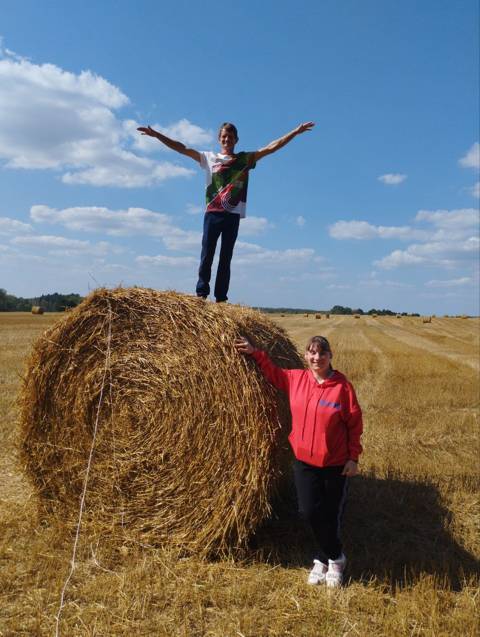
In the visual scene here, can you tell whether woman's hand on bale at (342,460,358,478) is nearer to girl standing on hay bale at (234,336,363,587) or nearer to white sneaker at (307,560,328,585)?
girl standing on hay bale at (234,336,363,587)

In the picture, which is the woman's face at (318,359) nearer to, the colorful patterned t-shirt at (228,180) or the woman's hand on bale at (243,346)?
the woman's hand on bale at (243,346)

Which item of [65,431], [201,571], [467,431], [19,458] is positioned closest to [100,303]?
[65,431]

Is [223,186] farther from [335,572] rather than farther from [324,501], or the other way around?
[335,572]

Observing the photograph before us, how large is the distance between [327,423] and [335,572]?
973mm

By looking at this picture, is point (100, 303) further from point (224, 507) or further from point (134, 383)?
point (224, 507)

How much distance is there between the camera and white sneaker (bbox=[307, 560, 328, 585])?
3520 mm

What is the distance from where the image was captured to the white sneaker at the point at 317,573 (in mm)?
3520

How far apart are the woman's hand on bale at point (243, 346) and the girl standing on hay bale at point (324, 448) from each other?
0.41 metres

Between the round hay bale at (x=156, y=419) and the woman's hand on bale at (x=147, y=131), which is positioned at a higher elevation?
the woman's hand on bale at (x=147, y=131)

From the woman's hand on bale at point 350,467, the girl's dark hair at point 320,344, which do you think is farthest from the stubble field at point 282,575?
the girl's dark hair at point 320,344

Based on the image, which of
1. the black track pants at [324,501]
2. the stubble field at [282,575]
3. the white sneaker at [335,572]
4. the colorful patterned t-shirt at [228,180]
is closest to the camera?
the stubble field at [282,575]

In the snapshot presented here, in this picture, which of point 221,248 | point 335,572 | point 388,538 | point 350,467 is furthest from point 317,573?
point 221,248

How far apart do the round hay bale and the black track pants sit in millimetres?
296

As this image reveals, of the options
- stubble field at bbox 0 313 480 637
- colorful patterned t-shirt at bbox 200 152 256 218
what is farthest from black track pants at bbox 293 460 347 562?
colorful patterned t-shirt at bbox 200 152 256 218
